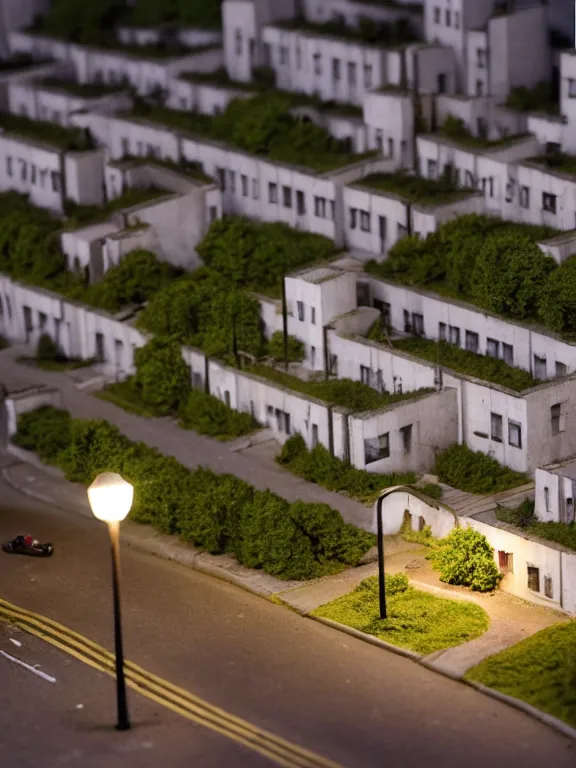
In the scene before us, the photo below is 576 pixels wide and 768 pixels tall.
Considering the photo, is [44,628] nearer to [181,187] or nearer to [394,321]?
[394,321]

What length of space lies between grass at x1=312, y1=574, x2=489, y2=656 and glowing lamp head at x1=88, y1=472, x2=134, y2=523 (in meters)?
12.9

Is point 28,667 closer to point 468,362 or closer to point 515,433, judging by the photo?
point 515,433

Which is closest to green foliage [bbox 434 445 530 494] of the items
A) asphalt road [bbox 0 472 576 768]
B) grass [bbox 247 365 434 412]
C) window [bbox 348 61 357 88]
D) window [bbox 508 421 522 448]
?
window [bbox 508 421 522 448]

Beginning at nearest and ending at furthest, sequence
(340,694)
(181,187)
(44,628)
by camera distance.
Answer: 1. (340,694)
2. (44,628)
3. (181,187)

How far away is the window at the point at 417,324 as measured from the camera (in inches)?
3388

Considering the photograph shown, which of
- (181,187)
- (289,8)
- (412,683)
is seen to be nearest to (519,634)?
(412,683)

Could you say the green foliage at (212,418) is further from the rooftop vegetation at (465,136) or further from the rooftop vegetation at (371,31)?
the rooftop vegetation at (371,31)

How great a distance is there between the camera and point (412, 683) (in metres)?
64.0

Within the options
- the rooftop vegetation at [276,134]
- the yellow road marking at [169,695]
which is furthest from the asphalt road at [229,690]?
the rooftop vegetation at [276,134]

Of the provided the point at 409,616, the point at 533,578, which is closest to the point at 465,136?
the point at 533,578

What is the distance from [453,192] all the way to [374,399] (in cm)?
1488

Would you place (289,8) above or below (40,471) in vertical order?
above

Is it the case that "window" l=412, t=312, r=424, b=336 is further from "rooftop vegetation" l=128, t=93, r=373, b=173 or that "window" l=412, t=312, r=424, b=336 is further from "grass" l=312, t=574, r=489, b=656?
"grass" l=312, t=574, r=489, b=656

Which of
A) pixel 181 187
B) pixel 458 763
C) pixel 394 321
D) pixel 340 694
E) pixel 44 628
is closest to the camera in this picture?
pixel 458 763
